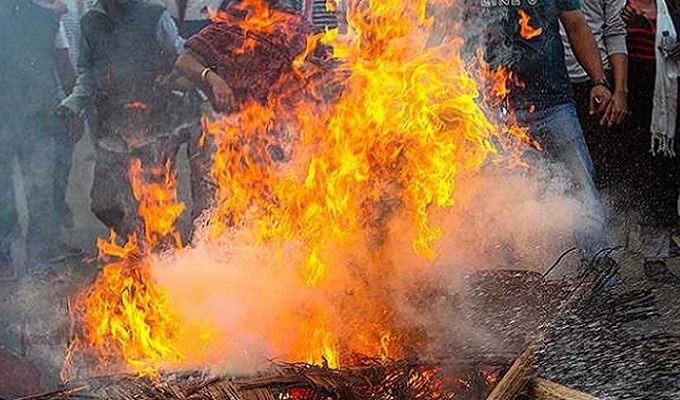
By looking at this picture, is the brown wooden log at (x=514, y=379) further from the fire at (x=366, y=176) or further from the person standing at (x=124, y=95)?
the person standing at (x=124, y=95)

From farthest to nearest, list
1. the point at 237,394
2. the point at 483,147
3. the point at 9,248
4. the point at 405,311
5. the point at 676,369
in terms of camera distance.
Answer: the point at 9,248 → the point at 483,147 → the point at 405,311 → the point at 676,369 → the point at 237,394

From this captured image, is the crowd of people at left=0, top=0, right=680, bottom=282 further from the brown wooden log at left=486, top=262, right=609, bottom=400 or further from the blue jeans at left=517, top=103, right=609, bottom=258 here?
the brown wooden log at left=486, top=262, right=609, bottom=400

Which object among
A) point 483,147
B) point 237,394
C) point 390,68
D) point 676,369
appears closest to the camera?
point 237,394

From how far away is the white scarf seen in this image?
A: 7723 mm

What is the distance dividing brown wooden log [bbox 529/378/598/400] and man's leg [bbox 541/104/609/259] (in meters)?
3.14

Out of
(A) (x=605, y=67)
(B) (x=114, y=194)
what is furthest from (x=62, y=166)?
(A) (x=605, y=67)

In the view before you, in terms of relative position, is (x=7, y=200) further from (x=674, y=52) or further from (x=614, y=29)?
(x=674, y=52)

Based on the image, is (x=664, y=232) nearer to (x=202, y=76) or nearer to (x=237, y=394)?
(x=202, y=76)

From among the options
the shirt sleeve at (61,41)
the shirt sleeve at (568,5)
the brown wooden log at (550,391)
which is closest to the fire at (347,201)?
the brown wooden log at (550,391)

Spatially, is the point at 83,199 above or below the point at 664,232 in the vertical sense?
above

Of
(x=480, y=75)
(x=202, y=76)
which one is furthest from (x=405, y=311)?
(x=202, y=76)

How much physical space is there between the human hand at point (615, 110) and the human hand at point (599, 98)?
0.05 m

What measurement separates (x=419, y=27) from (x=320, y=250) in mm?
2237

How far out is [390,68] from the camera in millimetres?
5652
